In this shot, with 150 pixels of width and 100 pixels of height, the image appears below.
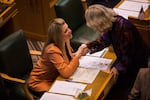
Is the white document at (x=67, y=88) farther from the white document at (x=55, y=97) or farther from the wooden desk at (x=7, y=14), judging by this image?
the wooden desk at (x=7, y=14)

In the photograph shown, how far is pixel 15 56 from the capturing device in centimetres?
415

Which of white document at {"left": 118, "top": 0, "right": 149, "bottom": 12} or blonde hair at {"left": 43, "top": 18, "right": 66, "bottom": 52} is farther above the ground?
blonde hair at {"left": 43, "top": 18, "right": 66, "bottom": 52}

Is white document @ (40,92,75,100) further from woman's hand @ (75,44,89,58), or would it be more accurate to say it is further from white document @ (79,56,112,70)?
woman's hand @ (75,44,89,58)

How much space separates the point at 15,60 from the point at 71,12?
1141 mm

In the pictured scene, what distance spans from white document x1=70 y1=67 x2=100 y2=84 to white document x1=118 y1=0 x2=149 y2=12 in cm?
128

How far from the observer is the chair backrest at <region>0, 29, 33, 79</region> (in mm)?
4027

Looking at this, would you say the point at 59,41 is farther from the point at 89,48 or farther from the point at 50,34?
the point at 89,48

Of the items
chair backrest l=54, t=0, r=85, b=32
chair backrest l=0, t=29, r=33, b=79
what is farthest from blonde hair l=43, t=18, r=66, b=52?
chair backrest l=54, t=0, r=85, b=32

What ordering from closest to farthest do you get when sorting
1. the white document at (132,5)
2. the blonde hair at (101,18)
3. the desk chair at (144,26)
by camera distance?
the blonde hair at (101,18) → the desk chair at (144,26) → the white document at (132,5)

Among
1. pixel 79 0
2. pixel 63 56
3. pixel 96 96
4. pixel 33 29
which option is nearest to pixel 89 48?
pixel 63 56

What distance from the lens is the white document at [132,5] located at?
474 centimetres

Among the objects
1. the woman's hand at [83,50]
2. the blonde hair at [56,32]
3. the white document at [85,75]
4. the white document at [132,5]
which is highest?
the blonde hair at [56,32]

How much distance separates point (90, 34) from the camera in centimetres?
505

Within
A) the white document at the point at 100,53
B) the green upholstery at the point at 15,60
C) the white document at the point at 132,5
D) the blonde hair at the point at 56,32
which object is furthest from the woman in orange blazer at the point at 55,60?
the white document at the point at 132,5
